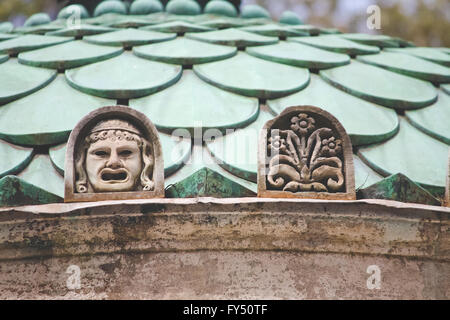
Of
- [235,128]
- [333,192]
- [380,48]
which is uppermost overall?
[380,48]

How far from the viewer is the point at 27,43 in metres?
9.70

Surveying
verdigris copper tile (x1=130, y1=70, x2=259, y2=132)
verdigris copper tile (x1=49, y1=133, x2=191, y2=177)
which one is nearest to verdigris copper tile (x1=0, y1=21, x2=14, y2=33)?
verdigris copper tile (x1=130, y1=70, x2=259, y2=132)

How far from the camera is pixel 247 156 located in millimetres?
7152

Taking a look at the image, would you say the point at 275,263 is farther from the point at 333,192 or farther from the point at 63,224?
the point at 63,224

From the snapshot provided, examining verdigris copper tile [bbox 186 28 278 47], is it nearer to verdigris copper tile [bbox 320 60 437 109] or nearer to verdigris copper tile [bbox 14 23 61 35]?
verdigris copper tile [bbox 320 60 437 109]

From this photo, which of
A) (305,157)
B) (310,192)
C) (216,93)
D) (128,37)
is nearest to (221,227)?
(310,192)

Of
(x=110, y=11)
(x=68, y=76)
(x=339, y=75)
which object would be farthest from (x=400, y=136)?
(x=110, y=11)

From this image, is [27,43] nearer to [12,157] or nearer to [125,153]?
[12,157]

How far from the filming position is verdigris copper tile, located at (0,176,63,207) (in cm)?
633

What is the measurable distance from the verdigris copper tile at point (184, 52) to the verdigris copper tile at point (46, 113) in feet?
3.56

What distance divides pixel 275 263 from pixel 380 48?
5.04 metres

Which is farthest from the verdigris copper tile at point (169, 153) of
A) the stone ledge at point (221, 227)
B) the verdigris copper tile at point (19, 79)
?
the verdigris copper tile at point (19, 79)

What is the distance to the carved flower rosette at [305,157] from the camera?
6.46m
